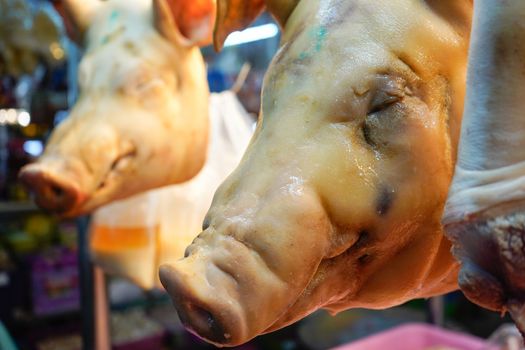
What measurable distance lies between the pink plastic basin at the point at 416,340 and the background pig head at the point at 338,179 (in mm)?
953

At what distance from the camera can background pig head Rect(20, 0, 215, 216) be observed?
827 millimetres

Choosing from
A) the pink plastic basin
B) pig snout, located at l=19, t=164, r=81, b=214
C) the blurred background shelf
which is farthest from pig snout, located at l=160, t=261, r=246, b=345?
the blurred background shelf

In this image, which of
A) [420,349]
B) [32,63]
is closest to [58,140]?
[420,349]

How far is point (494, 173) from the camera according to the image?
12.0 inches

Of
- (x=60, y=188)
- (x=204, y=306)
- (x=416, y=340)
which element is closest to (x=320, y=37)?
(x=204, y=306)

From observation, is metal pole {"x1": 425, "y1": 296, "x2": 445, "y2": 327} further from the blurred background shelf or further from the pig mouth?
the blurred background shelf

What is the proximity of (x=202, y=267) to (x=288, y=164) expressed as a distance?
92mm

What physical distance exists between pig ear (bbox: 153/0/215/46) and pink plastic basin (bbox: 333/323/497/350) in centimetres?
78

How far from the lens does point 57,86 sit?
2.54 meters

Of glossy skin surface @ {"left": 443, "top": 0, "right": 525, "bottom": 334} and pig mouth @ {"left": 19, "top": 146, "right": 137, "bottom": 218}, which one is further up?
glossy skin surface @ {"left": 443, "top": 0, "right": 525, "bottom": 334}

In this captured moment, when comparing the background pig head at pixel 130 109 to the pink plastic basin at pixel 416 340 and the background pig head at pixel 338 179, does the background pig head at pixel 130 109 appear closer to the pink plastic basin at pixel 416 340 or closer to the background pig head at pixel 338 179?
the background pig head at pixel 338 179

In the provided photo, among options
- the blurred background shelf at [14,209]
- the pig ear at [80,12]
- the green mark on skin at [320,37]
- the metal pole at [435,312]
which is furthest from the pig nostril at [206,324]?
the blurred background shelf at [14,209]

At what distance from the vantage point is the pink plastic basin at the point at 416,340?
4.40ft

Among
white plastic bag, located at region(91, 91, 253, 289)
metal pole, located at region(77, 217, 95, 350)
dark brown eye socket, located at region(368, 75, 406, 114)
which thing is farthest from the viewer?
metal pole, located at region(77, 217, 95, 350)
